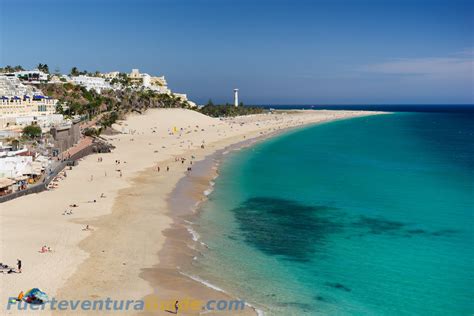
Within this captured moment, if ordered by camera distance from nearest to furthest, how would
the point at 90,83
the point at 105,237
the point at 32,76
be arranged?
the point at 105,237 < the point at 32,76 < the point at 90,83

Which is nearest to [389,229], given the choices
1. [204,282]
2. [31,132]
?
[204,282]

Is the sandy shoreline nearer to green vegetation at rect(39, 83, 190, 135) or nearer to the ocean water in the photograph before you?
the ocean water

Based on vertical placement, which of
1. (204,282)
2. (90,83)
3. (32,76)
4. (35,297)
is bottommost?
(204,282)

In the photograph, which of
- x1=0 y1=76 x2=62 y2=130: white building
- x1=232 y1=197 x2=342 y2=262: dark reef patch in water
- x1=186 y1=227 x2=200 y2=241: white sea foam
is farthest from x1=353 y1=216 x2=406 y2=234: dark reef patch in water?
x1=0 y1=76 x2=62 y2=130: white building

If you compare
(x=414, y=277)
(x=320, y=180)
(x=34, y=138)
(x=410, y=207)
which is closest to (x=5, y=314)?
(x=414, y=277)

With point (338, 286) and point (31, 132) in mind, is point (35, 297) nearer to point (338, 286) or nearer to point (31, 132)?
point (338, 286)

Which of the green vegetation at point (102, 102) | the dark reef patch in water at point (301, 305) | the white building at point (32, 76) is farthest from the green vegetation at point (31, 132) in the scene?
the white building at point (32, 76)
